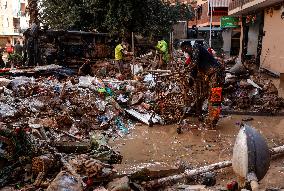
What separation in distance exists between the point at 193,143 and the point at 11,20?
47.8m

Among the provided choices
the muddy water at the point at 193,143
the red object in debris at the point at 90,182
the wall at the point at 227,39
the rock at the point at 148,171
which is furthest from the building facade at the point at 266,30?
the red object in debris at the point at 90,182

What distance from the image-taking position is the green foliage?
68.4 ft

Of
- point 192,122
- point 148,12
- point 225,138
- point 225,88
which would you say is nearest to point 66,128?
point 192,122

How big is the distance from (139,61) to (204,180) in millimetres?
13039

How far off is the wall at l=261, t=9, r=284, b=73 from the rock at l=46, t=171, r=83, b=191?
1388 centimetres

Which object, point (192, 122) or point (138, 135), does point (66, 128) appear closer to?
point (138, 135)

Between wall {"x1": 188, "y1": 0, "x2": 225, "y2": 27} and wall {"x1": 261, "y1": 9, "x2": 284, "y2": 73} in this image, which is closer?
wall {"x1": 261, "y1": 9, "x2": 284, "y2": 73}

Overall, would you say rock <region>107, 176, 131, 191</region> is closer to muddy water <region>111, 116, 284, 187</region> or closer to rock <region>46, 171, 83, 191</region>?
rock <region>46, 171, 83, 191</region>

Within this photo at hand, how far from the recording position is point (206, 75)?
8469mm

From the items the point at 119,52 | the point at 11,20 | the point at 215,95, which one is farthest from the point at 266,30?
the point at 11,20

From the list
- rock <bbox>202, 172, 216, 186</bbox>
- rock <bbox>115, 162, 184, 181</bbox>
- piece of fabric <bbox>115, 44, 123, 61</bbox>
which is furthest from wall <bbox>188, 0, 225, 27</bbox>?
rock <bbox>115, 162, 184, 181</bbox>

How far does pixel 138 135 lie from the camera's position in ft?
26.8

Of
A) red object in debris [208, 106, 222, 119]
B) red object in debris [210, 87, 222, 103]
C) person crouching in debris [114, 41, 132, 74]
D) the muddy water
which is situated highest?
person crouching in debris [114, 41, 132, 74]

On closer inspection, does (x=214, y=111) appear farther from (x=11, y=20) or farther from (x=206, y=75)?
(x=11, y=20)
